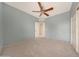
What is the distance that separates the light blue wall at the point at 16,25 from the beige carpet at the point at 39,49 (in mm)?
87

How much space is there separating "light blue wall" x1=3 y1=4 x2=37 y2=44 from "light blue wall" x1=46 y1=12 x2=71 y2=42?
0.22m

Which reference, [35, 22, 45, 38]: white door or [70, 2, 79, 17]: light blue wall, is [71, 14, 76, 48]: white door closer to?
[70, 2, 79, 17]: light blue wall

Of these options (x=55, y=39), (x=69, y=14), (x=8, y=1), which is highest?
(x=8, y=1)

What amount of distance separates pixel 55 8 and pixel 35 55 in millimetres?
694

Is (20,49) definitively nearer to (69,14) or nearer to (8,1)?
(8,1)

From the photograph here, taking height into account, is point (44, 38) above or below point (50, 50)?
above

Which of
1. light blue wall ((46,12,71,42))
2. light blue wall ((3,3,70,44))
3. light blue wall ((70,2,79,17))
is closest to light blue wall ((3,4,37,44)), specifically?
light blue wall ((3,3,70,44))

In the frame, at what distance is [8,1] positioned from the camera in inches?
77.4

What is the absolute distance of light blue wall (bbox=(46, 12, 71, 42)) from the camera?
1.93 m

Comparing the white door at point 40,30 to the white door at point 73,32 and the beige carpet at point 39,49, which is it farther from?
the white door at point 73,32

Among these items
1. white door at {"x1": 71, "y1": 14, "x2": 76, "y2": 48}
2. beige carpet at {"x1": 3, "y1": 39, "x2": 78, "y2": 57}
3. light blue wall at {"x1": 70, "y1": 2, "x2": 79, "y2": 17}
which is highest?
light blue wall at {"x1": 70, "y1": 2, "x2": 79, "y2": 17}

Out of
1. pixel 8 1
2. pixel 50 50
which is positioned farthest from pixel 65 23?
pixel 8 1

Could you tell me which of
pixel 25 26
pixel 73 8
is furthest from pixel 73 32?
pixel 25 26

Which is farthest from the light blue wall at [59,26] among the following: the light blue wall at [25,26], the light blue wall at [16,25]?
the light blue wall at [16,25]
